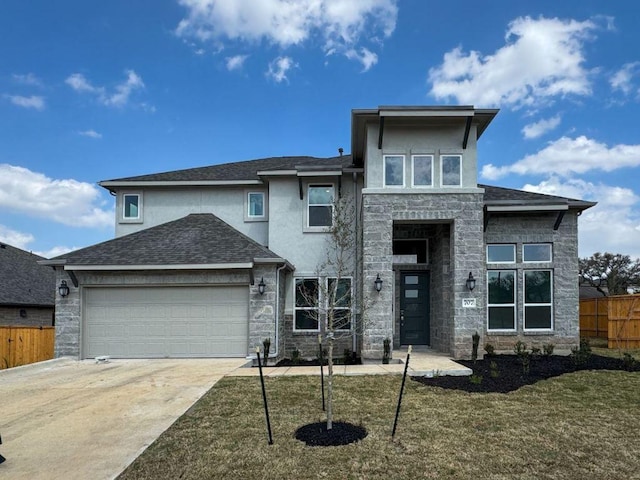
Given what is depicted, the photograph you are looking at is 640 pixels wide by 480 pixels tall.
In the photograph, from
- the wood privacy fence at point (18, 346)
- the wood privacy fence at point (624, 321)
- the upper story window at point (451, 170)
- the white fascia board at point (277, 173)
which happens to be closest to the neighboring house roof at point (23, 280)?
the wood privacy fence at point (18, 346)

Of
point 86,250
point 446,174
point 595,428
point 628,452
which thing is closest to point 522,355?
point 446,174

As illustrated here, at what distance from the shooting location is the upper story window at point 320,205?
1359 cm

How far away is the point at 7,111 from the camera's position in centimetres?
1479

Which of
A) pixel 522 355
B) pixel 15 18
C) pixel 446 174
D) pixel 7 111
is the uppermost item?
pixel 15 18

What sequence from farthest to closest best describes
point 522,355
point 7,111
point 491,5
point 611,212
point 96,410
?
point 611,212 → point 7,111 → point 491,5 → point 522,355 → point 96,410

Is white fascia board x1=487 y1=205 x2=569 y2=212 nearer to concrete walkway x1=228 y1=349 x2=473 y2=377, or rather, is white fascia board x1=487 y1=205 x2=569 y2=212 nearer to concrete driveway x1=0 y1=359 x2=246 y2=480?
concrete walkway x1=228 y1=349 x2=473 y2=377

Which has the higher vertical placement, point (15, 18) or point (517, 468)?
point (15, 18)

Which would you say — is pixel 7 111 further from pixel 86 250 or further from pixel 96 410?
pixel 96 410

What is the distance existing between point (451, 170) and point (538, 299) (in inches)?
187

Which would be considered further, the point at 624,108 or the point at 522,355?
the point at 624,108

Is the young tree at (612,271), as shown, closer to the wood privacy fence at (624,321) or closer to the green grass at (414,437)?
the wood privacy fence at (624,321)

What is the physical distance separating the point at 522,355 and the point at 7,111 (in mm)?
17439

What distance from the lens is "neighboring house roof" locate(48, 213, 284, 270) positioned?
11.6 meters

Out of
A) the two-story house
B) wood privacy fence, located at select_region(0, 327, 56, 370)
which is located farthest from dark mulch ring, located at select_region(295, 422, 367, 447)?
wood privacy fence, located at select_region(0, 327, 56, 370)
